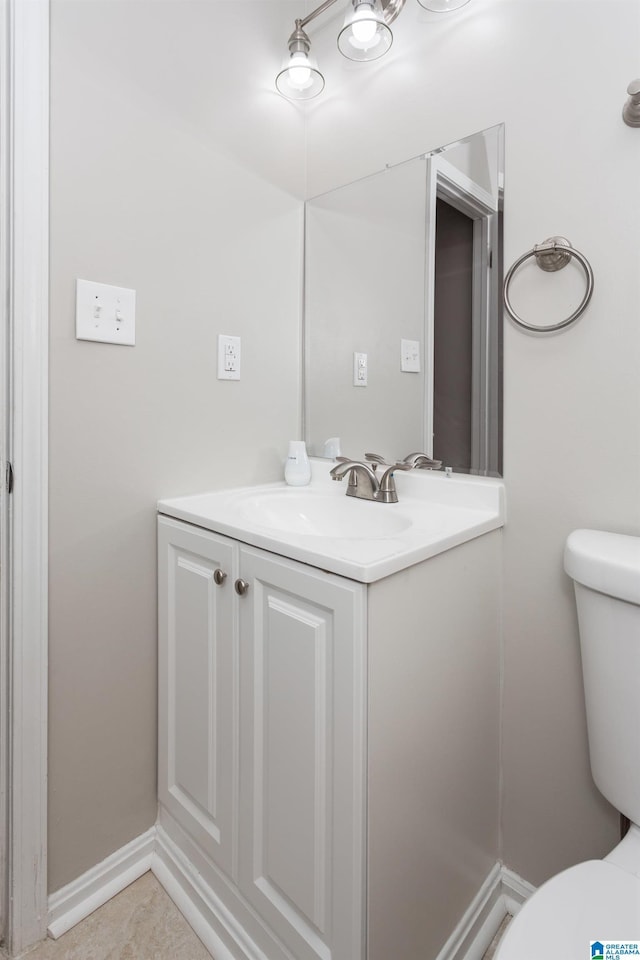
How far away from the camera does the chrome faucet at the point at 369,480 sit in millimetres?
1174

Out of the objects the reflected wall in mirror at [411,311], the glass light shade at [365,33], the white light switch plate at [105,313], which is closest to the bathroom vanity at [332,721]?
the reflected wall in mirror at [411,311]

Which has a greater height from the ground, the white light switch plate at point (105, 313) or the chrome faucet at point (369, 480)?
the white light switch plate at point (105, 313)

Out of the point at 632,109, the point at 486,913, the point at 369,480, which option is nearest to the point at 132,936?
the point at 486,913

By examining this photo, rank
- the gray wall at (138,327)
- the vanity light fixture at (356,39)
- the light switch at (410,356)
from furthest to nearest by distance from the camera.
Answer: the light switch at (410,356) < the vanity light fixture at (356,39) < the gray wall at (138,327)

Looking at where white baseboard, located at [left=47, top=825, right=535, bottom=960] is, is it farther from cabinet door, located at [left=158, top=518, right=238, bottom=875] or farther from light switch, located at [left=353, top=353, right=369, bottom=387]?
light switch, located at [left=353, top=353, right=369, bottom=387]

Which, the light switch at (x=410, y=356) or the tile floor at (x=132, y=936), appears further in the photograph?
the light switch at (x=410, y=356)

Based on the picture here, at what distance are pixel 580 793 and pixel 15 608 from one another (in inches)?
47.0

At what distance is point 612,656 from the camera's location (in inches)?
32.2

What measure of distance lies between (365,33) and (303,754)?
152 centimetres

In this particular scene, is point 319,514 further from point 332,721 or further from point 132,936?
point 132,936

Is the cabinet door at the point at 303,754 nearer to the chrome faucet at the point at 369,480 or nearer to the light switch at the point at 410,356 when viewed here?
the chrome faucet at the point at 369,480

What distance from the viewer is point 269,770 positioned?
35.2 inches

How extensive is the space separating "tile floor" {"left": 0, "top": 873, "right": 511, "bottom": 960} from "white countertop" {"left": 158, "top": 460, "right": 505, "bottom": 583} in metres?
0.85

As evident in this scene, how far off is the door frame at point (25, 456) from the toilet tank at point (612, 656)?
1024 millimetres
